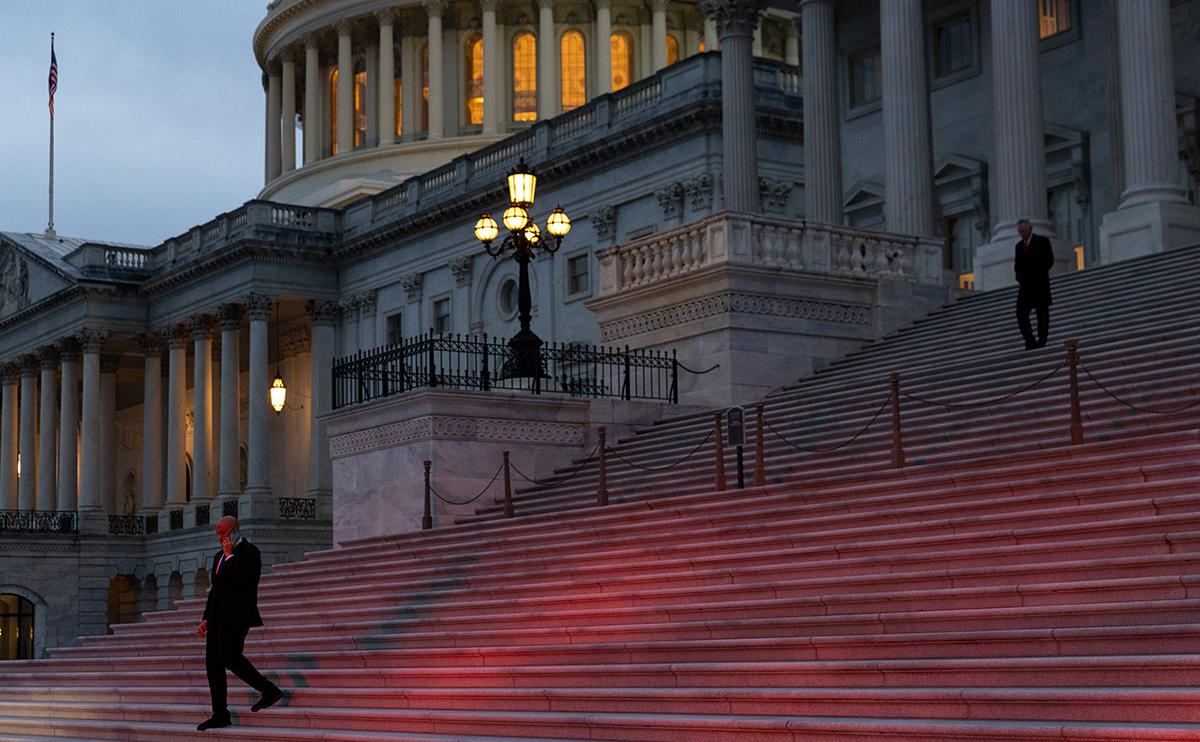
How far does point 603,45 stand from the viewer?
82375 mm

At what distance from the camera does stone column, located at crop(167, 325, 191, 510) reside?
2840 inches

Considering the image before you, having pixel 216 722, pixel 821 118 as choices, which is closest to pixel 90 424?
pixel 821 118

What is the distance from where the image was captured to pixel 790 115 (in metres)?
52.6

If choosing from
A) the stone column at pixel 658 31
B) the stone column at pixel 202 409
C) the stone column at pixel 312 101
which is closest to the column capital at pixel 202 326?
the stone column at pixel 202 409

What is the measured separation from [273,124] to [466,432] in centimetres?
6681

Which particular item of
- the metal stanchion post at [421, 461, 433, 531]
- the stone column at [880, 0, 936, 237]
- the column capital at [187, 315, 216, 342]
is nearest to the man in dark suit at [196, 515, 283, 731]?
the metal stanchion post at [421, 461, 433, 531]

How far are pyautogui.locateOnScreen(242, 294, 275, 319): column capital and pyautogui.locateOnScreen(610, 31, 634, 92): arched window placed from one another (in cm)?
2251

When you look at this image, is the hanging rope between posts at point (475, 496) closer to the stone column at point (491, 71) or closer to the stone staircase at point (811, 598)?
the stone staircase at point (811, 598)

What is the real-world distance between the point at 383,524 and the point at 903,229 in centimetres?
1237

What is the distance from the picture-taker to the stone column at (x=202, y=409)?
2776 inches

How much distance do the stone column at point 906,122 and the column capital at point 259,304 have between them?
33.3 meters

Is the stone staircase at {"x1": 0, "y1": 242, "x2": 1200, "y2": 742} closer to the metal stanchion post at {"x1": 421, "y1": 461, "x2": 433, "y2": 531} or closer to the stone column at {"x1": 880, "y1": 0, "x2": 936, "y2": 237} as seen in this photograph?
the metal stanchion post at {"x1": 421, "y1": 461, "x2": 433, "y2": 531}

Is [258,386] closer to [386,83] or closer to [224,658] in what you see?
[386,83]

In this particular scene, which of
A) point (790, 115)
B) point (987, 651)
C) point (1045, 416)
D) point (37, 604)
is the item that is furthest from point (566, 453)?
point (37, 604)
